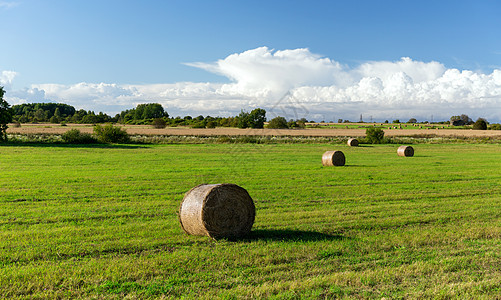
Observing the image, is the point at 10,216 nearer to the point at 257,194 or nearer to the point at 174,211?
the point at 174,211

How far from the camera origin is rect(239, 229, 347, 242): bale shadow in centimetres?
959

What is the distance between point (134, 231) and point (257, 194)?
22.2ft

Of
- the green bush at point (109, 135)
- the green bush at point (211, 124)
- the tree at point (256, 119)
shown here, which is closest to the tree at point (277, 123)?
the tree at point (256, 119)

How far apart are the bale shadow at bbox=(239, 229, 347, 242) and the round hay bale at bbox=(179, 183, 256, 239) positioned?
0.30 meters

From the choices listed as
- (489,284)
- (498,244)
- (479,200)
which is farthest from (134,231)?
(479,200)

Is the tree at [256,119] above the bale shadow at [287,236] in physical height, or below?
above

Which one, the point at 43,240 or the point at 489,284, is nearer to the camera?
the point at 489,284

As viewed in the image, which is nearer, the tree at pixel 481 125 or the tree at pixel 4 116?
the tree at pixel 4 116

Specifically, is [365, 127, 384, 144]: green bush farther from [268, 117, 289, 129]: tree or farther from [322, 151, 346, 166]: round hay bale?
[268, 117, 289, 129]: tree

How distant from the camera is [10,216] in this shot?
12062 millimetres

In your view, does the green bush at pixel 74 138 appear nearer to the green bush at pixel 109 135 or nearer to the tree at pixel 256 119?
the green bush at pixel 109 135

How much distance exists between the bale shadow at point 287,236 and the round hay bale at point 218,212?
0.30 m

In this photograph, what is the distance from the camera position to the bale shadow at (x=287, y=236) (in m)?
9.59

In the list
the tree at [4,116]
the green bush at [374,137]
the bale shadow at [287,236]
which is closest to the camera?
the bale shadow at [287,236]
